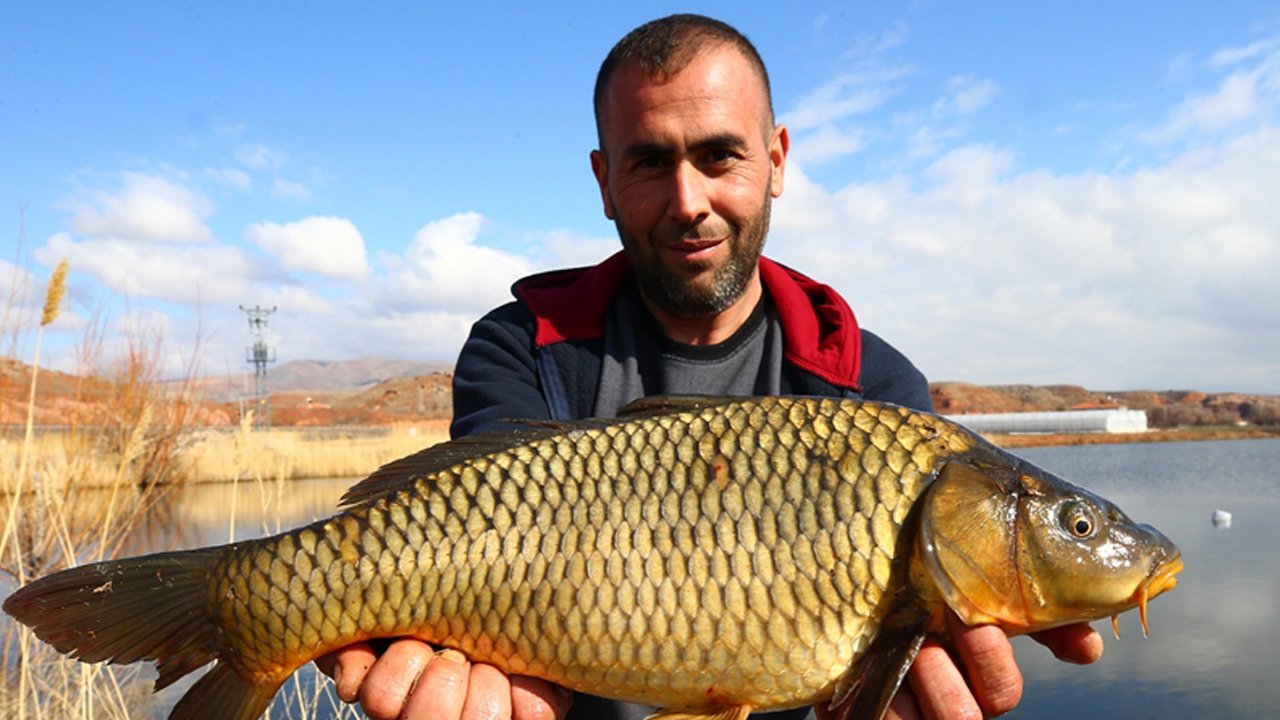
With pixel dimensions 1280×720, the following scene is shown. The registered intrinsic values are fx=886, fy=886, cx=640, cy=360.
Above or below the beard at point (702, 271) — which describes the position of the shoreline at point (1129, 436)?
below

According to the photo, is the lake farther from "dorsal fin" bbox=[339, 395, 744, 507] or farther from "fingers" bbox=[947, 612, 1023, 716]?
"fingers" bbox=[947, 612, 1023, 716]

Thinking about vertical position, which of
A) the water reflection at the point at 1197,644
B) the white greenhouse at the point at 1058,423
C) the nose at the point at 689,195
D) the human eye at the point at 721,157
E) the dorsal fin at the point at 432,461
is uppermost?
the human eye at the point at 721,157

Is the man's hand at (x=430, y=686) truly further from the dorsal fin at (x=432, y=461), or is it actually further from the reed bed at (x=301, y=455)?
the reed bed at (x=301, y=455)

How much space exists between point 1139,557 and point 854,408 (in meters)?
0.49

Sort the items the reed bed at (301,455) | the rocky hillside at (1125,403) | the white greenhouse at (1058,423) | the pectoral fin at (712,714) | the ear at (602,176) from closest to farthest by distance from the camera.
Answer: the pectoral fin at (712,714) < the ear at (602,176) < the reed bed at (301,455) < the white greenhouse at (1058,423) < the rocky hillside at (1125,403)

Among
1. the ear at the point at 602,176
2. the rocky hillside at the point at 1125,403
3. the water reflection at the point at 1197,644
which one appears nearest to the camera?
the ear at the point at 602,176

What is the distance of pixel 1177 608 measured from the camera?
810 centimetres

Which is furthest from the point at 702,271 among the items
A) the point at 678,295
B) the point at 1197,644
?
the point at 1197,644

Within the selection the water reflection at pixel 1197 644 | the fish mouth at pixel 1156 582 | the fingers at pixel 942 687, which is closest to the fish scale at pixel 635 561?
the fingers at pixel 942 687

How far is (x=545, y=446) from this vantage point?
59.2 inches

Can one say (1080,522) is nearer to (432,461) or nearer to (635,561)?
(635,561)

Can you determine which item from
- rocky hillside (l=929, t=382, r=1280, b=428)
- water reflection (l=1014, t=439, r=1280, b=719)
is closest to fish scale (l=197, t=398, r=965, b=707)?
water reflection (l=1014, t=439, r=1280, b=719)

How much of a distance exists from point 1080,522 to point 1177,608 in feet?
26.9

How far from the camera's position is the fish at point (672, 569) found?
136cm
